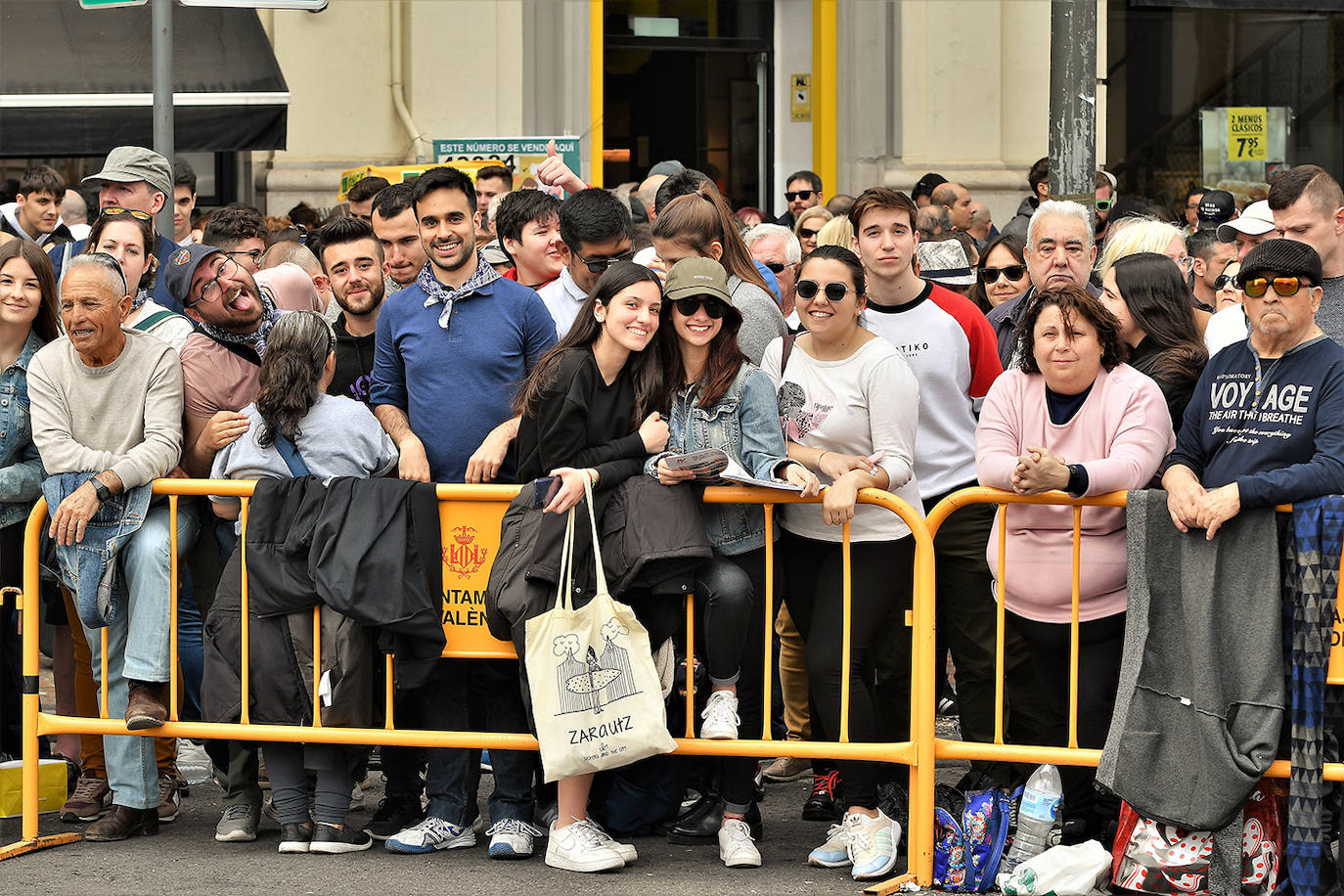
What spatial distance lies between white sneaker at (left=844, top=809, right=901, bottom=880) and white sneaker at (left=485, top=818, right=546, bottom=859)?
111cm

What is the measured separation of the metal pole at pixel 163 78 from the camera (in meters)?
7.70

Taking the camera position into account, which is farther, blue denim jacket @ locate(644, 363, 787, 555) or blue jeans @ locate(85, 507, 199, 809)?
blue jeans @ locate(85, 507, 199, 809)

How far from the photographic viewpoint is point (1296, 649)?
5449 millimetres

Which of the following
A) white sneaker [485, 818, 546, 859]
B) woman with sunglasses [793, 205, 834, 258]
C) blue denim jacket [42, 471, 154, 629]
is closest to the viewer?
white sneaker [485, 818, 546, 859]

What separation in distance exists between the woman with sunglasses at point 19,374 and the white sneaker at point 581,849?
2196mm

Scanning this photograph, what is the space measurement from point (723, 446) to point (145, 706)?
221 centimetres

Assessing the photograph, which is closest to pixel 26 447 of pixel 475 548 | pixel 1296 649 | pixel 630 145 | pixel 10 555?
pixel 10 555

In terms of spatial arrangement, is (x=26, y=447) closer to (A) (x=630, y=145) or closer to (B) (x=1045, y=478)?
(B) (x=1045, y=478)

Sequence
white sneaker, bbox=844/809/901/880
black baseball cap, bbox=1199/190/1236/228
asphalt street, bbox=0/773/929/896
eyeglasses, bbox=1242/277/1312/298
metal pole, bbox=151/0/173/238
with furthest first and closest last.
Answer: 1. black baseball cap, bbox=1199/190/1236/228
2. metal pole, bbox=151/0/173/238
3. white sneaker, bbox=844/809/901/880
4. asphalt street, bbox=0/773/929/896
5. eyeglasses, bbox=1242/277/1312/298

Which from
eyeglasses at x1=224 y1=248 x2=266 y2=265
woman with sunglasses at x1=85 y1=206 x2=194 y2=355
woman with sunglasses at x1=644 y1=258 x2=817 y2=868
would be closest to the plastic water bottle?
woman with sunglasses at x1=644 y1=258 x2=817 y2=868

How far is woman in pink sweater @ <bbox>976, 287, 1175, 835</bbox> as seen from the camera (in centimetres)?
579

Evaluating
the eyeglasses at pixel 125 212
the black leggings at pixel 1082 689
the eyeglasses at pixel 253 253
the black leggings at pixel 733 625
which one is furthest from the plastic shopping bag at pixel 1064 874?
the eyeglasses at pixel 253 253

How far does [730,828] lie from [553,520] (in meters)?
1.25

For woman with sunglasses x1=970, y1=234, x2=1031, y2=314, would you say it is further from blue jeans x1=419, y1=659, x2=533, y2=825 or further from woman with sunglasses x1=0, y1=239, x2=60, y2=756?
woman with sunglasses x1=0, y1=239, x2=60, y2=756
